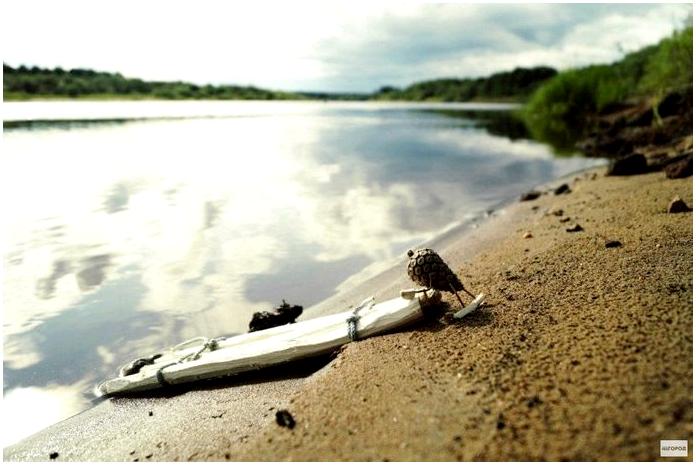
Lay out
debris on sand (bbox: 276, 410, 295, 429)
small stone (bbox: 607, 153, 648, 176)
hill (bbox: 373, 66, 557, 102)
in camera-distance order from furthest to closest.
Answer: hill (bbox: 373, 66, 557, 102) < small stone (bbox: 607, 153, 648, 176) < debris on sand (bbox: 276, 410, 295, 429)

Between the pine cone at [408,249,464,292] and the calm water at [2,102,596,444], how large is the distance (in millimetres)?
2308

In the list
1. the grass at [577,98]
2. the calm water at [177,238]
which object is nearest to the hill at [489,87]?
the grass at [577,98]

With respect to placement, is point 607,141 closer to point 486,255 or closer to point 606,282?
point 486,255

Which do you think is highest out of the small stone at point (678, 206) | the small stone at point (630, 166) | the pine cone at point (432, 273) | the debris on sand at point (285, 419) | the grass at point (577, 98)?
the grass at point (577, 98)

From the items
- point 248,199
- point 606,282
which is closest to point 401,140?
point 248,199

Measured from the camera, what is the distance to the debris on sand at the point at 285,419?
2.91 meters

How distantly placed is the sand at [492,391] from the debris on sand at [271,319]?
84cm

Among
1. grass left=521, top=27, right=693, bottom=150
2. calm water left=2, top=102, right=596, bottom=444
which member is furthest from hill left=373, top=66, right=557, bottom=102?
calm water left=2, top=102, right=596, bottom=444

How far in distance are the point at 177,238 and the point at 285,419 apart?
647 centimetres

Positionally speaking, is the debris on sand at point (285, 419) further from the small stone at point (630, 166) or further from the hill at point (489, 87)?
the hill at point (489, 87)

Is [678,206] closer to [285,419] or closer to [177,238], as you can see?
[285,419]

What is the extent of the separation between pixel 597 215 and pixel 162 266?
627 cm

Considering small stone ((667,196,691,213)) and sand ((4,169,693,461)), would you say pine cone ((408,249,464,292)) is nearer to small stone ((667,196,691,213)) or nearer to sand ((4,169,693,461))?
sand ((4,169,693,461))

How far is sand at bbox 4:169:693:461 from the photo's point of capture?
2.41 m
